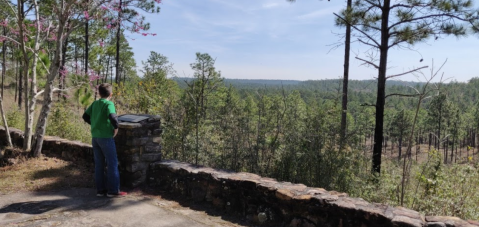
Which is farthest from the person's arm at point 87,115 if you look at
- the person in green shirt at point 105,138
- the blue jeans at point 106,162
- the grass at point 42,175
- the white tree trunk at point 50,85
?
the white tree trunk at point 50,85

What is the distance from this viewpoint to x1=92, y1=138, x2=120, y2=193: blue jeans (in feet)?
13.3

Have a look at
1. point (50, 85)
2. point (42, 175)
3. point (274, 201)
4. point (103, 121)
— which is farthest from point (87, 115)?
point (274, 201)

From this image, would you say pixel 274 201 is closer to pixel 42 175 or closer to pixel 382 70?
pixel 42 175

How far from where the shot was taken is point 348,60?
38.1 feet

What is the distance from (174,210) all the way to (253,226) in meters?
0.99

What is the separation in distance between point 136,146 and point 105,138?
0.57 m

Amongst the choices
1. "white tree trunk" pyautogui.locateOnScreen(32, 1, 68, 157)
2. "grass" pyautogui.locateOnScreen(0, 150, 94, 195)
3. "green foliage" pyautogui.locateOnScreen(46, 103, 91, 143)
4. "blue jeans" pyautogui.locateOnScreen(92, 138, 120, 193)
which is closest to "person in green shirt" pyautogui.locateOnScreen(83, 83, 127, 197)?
"blue jeans" pyautogui.locateOnScreen(92, 138, 120, 193)

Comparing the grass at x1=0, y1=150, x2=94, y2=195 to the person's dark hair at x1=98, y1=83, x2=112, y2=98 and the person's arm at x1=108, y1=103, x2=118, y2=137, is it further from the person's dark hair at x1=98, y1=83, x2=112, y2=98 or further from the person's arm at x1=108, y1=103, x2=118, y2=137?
the person's dark hair at x1=98, y1=83, x2=112, y2=98

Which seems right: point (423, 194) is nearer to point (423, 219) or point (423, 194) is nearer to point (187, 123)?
point (423, 219)

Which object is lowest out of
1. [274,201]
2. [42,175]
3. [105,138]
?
[42,175]

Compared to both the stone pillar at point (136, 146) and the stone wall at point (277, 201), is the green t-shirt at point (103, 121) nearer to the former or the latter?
the stone pillar at point (136, 146)

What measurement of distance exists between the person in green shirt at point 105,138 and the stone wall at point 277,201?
667 mm

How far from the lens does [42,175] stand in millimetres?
5086

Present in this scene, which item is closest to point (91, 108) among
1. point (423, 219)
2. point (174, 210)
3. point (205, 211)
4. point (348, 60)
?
point (174, 210)
